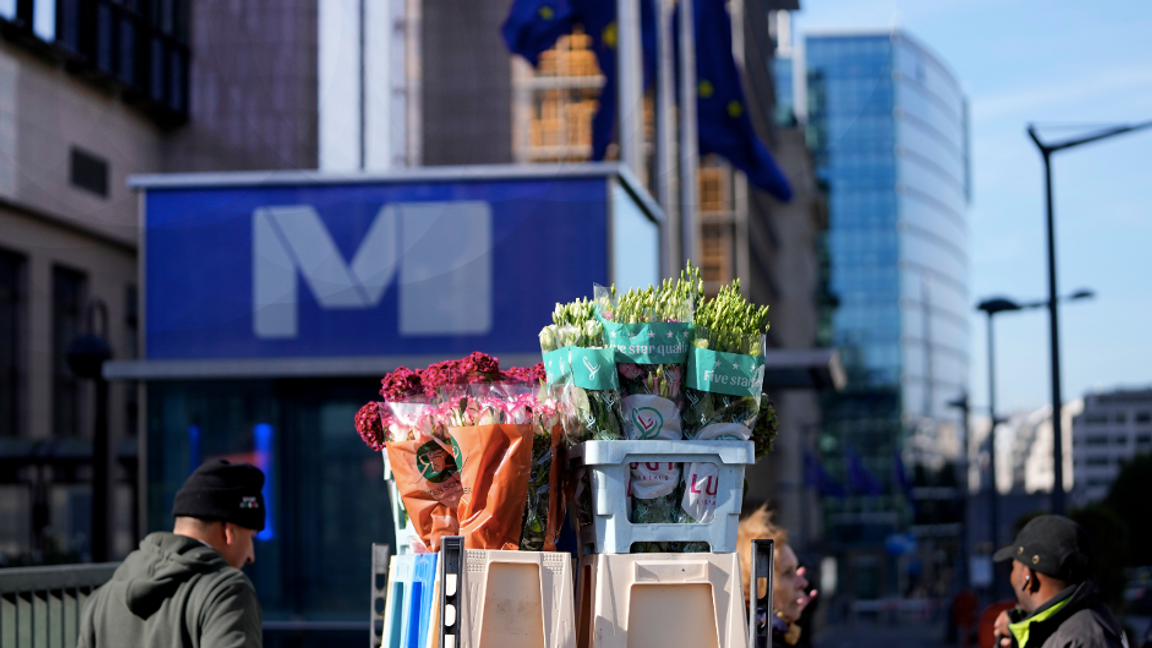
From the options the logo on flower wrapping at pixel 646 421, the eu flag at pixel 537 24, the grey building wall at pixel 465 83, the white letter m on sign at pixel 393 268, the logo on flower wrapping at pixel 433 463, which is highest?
the grey building wall at pixel 465 83

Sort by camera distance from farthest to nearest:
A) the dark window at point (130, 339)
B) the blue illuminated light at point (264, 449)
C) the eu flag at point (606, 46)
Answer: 1. the dark window at point (130, 339)
2. the eu flag at point (606, 46)
3. the blue illuminated light at point (264, 449)

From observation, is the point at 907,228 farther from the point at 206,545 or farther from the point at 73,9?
the point at 206,545

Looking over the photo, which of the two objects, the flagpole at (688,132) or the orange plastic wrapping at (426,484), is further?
the flagpole at (688,132)

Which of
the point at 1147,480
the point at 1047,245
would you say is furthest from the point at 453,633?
the point at 1147,480

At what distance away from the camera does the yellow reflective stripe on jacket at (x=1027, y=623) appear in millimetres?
4145

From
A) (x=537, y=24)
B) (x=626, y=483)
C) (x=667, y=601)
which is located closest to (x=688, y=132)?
(x=537, y=24)

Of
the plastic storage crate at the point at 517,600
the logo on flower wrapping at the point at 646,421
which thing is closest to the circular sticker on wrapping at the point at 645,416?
the logo on flower wrapping at the point at 646,421

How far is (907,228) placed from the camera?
11819 cm

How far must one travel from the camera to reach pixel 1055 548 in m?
4.19

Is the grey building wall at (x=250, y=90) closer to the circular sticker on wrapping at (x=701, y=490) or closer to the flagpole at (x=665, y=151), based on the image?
the flagpole at (x=665, y=151)

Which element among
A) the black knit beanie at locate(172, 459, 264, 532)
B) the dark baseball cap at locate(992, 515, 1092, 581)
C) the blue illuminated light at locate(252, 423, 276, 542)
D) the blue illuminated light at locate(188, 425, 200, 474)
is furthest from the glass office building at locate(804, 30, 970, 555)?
the black knit beanie at locate(172, 459, 264, 532)

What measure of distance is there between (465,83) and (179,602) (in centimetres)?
2950

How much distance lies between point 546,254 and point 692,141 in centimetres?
570

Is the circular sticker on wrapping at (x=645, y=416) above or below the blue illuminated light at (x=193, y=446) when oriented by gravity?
above
